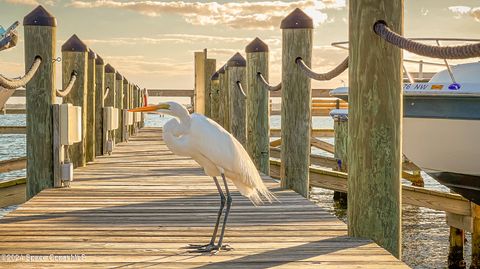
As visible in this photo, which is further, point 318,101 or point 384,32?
point 318,101

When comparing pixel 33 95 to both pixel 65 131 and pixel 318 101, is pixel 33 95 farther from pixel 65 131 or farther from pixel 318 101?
pixel 318 101

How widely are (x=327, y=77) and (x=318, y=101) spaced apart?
24.7 metres

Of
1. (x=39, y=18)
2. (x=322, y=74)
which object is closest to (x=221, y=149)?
(x=322, y=74)

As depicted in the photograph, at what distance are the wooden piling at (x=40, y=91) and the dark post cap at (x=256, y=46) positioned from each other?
9.23 feet

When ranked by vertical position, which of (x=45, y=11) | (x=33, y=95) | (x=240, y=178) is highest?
(x=45, y=11)

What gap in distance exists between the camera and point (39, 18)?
6285 mm

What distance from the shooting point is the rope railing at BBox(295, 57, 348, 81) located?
17.2ft

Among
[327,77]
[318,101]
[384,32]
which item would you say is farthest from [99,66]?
[318,101]

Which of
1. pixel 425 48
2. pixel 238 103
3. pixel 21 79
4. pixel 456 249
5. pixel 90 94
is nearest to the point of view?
pixel 425 48

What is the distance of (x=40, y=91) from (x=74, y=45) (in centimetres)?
203

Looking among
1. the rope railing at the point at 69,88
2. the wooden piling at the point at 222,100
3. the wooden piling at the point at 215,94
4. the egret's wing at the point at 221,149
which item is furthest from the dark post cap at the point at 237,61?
the egret's wing at the point at 221,149

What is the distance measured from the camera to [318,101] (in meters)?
30.3

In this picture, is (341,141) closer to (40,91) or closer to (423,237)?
(423,237)

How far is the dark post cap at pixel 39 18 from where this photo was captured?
6.27 m
